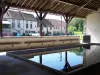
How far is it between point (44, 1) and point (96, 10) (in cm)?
621

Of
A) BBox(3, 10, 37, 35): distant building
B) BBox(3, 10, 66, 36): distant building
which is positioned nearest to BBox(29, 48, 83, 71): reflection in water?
BBox(3, 10, 66, 36): distant building

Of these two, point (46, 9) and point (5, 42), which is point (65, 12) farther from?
point (5, 42)

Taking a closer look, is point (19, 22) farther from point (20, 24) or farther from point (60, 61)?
point (60, 61)

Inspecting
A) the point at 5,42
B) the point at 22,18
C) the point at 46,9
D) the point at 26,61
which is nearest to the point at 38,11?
the point at 46,9

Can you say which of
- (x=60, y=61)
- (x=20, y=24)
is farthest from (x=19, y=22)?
(x=60, y=61)

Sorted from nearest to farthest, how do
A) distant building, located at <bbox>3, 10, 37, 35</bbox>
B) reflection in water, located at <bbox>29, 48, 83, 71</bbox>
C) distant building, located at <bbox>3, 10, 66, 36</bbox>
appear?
reflection in water, located at <bbox>29, 48, 83, 71</bbox> < distant building, located at <bbox>3, 10, 66, 36</bbox> < distant building, located at <bbox>3, 10, 37, 35</bbox>

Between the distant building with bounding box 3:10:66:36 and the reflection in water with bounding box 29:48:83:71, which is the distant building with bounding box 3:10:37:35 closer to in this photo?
the distant building with bounding box 3:10:66:36

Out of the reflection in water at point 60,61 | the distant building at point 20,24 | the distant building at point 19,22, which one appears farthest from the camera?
the distant building at point 19,22

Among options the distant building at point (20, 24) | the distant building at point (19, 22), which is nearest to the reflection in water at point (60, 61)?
the distant building at point (20, 24)

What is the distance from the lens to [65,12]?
37.3ft

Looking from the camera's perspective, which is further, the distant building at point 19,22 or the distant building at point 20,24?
the distant building at point 19,22

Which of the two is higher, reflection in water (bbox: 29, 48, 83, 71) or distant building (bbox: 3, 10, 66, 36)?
distant building (bbox: 3, 10, 66, 36)

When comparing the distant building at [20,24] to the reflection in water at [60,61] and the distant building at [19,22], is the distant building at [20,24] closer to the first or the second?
the distant building at [19,22]

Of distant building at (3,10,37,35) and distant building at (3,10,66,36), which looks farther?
distant building at (3,10,37,35)
